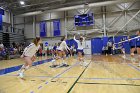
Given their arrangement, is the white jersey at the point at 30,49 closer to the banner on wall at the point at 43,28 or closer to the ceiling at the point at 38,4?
the ceiling at the point at 38,4

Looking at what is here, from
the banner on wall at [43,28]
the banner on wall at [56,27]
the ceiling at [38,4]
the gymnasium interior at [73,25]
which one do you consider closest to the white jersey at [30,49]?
the gymnasium interior at [73,25]

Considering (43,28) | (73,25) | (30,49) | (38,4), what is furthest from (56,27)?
(30,49)

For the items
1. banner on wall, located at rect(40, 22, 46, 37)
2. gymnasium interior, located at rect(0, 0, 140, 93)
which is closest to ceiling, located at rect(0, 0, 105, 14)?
gymnasium interior, located at rect(0, 0, 140, 93)

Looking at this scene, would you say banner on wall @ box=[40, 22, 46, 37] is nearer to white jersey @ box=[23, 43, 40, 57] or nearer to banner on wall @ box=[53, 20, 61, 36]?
banner on wall @ box=[53, 20, 61, 36]

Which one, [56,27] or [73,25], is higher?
[73,25]

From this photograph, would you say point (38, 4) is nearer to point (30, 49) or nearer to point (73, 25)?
point (73, 25)

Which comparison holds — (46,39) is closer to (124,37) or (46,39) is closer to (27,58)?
(124,37)

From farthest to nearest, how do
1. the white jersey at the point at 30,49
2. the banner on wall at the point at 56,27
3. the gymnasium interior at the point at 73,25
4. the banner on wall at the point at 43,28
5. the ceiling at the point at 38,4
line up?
the banner on wall at the point at 43,28 → the banner on wall at the point at 56,27 → the ceiling at the point at 38,4 → the gymnasium interior at the point at 73,25 → the white jersey at the point at 30,49

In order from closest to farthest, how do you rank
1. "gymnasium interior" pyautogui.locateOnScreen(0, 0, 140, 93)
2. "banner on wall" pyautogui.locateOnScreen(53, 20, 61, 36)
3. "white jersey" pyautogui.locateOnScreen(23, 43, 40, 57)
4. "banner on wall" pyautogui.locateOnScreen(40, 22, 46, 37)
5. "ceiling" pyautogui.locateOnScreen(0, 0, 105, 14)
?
"white jersey" pyautogui.locateOnScreen(23, 43, 40, 57)
"gymnasium interior" pyautogui.locateOnScreen(0, 0, 140, 93)
"ceiling" pyautogui.locateOnScreen(0, 0, 105, 14)
"banner on wall" pyautogui.locateOnScreen(53, 20, 61, 36)
"banner on wall" pyautogui.locateOnScreen(40, 22, 46, 37)

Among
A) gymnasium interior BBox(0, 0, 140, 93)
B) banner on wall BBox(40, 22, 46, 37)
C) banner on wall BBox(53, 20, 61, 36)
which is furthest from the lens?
banner on wall BBox(40, 22, 46, 37)

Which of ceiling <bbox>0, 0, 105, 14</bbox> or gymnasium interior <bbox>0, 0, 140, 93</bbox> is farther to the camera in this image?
ceiling <bbox>0, 0, 105, 14</bbox>

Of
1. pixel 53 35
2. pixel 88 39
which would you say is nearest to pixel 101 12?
pixel 88 39

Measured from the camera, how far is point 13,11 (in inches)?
929

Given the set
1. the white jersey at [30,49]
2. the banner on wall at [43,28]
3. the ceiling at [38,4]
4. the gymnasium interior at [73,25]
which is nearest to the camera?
the white jersey at [30,49]
